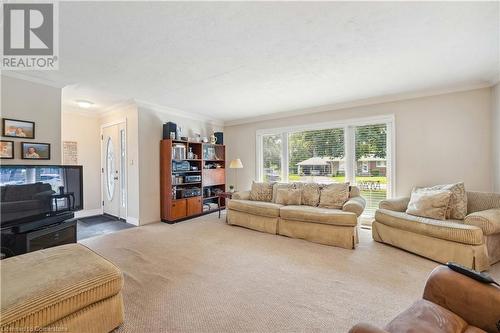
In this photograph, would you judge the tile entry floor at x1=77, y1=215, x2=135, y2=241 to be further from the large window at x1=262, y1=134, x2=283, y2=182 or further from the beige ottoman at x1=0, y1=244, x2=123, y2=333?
the large window at x1=262, y1=134, x2=283, y2=182

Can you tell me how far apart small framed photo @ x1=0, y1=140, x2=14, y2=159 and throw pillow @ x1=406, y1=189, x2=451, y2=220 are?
532cm

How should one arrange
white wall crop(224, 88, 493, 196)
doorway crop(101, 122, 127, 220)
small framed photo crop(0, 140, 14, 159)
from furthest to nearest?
doorway crop(101, 122, 127, 220), white wall crop(224, 88, 493, 196), small framed photo crop(0, 140, 14, 159)

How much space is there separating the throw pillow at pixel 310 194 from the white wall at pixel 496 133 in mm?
2476

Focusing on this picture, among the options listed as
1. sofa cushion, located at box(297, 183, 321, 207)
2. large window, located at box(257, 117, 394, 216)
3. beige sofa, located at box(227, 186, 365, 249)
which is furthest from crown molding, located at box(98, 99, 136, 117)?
sofa cushion, located at box(297, 183, 321, 207)

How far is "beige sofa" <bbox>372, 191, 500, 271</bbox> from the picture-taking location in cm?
241

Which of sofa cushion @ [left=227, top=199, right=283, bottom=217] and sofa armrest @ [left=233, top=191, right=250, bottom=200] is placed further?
sofa armrest @ [left=233, top=191, right=250, bottom=200]

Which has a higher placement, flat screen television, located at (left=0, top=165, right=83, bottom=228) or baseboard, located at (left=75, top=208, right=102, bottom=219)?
flat screen television, located at (left=0, top=165, right=83, bottom=228)

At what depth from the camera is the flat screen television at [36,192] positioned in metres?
2.24

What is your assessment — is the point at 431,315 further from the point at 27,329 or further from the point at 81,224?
the point at 81,224

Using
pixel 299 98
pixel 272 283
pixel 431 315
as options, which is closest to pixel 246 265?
pixel 272 283

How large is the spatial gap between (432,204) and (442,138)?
139 cm

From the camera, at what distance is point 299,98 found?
13.6 ft

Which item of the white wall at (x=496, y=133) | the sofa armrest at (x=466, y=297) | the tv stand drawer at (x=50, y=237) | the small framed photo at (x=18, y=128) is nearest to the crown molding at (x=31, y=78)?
the small framed photo at (x=18, y=128)

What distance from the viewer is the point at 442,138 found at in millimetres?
3617
